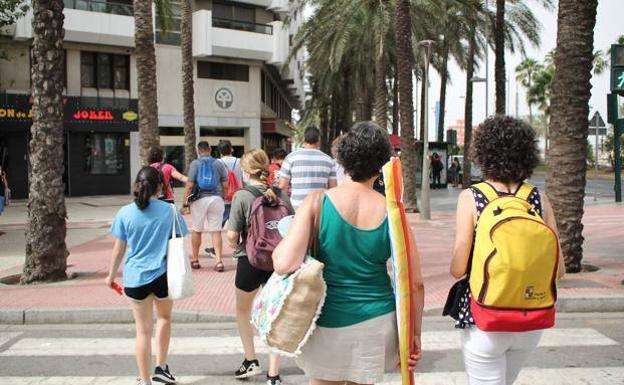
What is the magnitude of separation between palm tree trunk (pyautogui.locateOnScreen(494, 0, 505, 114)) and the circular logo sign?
51.4ft

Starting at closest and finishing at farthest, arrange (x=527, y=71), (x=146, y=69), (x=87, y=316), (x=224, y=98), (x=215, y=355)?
(x=215, y=355), (x=87, y=316), (x=146, y=69), (x=224, y=98), (x=527, y=71)

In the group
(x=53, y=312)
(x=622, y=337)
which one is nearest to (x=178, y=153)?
(x=53, y=312)

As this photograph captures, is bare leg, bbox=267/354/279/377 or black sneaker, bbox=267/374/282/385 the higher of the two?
bare leg, bbox=267/354/279/377

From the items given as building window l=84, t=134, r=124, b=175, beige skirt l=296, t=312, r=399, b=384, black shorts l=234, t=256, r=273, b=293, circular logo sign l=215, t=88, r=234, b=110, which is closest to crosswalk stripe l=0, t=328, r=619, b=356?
black shorts l=234, t=256, r=273, b=293

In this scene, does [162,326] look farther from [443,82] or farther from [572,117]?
[443,82]

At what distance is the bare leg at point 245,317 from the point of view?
4945mm

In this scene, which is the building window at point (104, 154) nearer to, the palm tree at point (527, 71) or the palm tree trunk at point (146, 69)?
the palm tree trunk at point (146, 69)

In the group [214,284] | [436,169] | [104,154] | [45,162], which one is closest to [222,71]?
[104,154]

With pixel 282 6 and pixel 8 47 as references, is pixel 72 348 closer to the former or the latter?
pixel 8 47

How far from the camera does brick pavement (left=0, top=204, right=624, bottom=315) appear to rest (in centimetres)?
737

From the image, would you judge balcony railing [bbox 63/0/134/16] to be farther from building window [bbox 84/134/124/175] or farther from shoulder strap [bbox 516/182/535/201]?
shoulder strap [bbox 516/182/535/201]

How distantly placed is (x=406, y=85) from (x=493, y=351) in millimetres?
15841

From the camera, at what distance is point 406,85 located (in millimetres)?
18172

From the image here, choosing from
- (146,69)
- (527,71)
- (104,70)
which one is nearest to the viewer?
(146,69)
